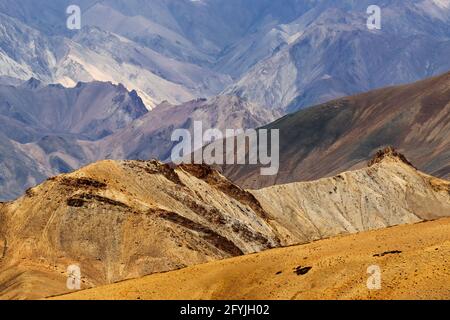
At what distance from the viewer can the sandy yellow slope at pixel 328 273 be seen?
276ft

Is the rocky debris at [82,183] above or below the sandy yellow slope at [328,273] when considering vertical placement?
above

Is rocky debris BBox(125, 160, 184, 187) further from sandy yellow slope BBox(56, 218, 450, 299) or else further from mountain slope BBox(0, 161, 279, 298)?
sandy yellow slope BBox(56, 218, 450, 299)

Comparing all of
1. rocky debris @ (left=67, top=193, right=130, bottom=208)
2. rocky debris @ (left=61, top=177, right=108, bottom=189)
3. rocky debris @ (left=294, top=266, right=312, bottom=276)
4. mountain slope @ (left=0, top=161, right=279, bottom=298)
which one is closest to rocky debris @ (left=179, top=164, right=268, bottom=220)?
mountain slope @ (left=0, top=161, right=279, bottom=298)

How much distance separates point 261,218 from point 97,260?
43.2m

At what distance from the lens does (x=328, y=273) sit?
9106 centimetres

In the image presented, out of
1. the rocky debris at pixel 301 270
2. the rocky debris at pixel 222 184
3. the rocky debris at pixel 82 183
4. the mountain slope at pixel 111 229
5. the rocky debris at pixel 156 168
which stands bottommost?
the rocky debris at pixel 301 270

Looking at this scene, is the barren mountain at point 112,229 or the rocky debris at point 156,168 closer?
the barren mountain at point 112,229

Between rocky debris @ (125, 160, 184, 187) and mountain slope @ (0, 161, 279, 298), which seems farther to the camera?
rocky debris @ (125, 160, 184, 187)

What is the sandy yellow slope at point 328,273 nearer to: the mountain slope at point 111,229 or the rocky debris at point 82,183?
the mountain slope at point 111,229

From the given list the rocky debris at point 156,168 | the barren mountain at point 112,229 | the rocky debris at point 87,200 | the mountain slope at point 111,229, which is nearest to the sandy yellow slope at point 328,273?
the barren mountain at point 112,229

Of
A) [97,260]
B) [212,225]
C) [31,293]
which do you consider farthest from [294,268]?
[212,225]

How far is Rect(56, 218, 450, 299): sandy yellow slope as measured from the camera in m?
84.2

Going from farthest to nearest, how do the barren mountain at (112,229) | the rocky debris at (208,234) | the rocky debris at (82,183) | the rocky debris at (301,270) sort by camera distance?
the rocky debris at (82,183) → the rocky debris at (208,234) → the barren mountain at (112,229) → the rocky debris at (301,270)
